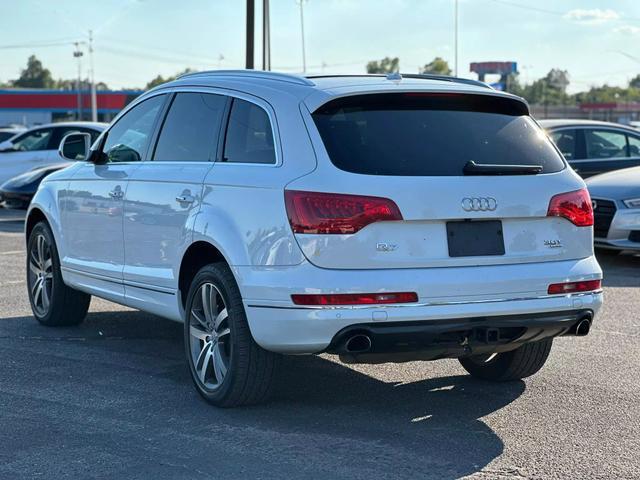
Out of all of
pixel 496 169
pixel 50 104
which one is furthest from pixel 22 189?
pixel 50 104

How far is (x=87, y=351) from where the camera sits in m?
7.55

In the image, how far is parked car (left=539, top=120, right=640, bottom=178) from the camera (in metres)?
15.1

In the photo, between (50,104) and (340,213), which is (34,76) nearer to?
(50,104)

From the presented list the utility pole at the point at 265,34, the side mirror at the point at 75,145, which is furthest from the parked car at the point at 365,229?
the utility pole at the point at 265,34

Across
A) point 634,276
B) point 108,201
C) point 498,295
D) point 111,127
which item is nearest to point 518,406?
point 498,295

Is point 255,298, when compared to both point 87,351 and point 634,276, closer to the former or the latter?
point 87,351

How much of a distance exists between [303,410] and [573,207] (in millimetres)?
1827

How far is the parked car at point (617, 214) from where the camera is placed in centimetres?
1212

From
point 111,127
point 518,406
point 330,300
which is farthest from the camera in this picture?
point 111,127

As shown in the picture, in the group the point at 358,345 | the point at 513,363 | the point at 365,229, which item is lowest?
the point at 513,363

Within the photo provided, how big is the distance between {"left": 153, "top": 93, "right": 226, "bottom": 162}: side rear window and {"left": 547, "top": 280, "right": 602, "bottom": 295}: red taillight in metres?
2.07

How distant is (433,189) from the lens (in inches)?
211

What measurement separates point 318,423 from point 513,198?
5.10ft

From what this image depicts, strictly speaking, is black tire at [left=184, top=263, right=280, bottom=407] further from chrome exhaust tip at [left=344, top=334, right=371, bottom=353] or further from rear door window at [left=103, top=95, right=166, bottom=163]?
rear door window at [left=103, top=95, right=166, bottom=163]
